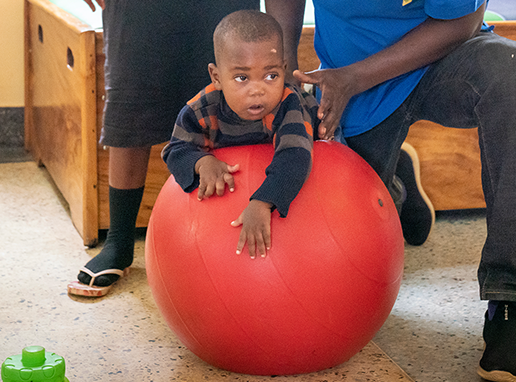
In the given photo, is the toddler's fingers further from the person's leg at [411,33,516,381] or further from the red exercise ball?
the person's leg at [411,33,516,381]

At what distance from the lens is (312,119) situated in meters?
1.33

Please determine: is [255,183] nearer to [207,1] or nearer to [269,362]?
[269,362]

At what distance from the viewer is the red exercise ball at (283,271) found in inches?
43.9

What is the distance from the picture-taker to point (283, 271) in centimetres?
111

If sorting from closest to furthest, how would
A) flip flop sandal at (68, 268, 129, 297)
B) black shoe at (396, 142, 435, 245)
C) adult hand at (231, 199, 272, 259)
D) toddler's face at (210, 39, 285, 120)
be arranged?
adult hand at (231, 199, 272, 259), toddler's face at (210, 39, 285, 120), flip flop sandal at (68, 268, 129, 297), black shoe at (396, 142, 435, 245)

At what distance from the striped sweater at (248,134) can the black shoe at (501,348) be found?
1.74 ft

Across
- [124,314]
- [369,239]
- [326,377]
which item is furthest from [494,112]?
[124,314]

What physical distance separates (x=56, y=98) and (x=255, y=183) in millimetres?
1417

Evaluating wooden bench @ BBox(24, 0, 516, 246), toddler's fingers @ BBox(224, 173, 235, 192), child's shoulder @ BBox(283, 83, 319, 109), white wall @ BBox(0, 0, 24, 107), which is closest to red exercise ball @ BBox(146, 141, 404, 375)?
toddler's fingers @ BBox(224, 173, 235, 192)

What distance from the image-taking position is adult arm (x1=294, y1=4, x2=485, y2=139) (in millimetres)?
1341

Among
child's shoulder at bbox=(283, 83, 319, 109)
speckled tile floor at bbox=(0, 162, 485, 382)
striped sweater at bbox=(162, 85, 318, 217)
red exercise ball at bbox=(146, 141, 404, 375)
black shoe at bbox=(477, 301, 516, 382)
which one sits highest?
child's shoulder at bbox=(283, 83, 319, 109)

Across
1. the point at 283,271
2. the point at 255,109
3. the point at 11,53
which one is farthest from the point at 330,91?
the point at 11,53

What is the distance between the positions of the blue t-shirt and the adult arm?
0.12ft

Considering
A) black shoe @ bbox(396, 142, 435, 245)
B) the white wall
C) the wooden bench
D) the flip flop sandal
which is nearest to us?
the flip flop sandal
